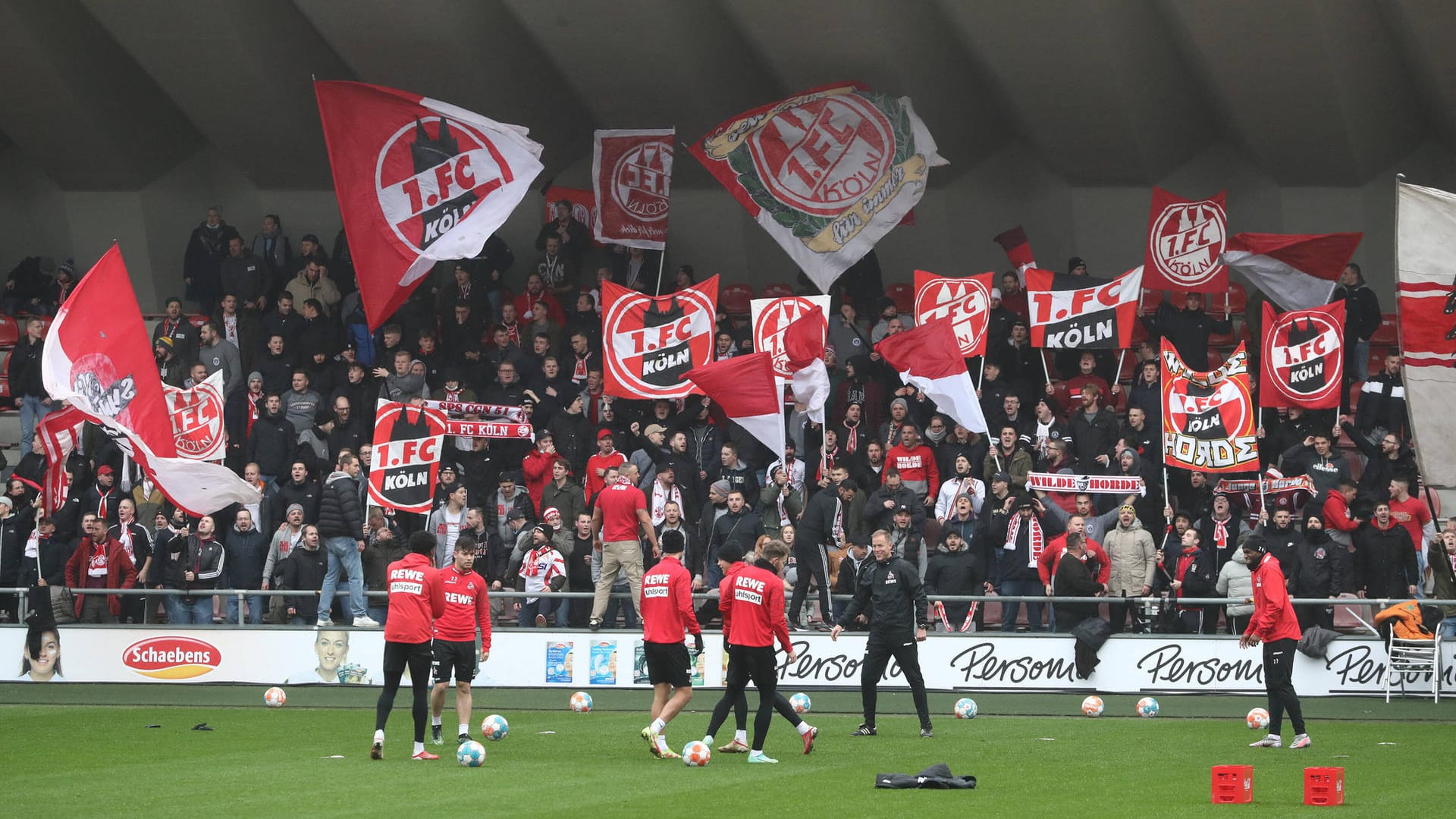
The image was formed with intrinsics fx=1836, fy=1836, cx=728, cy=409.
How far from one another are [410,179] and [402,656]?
9134mm

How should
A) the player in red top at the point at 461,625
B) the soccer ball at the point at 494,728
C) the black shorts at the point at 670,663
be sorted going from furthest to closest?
the soccer ball at the point at 494,728, the player in red top at the point at 461,625, the black shorts at the point at 670,663

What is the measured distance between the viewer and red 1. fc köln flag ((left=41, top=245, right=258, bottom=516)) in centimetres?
2053

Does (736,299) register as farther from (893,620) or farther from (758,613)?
(758,613)

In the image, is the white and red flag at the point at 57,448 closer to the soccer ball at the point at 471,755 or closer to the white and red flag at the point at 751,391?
the white and red flag at the point at 751,391

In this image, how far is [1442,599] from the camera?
20.2 m

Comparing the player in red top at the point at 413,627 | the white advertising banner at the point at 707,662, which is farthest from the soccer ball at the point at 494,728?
the white advertising banner at the point at 707,662

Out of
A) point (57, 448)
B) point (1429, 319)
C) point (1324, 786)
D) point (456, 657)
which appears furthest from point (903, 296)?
point (1324, 786)

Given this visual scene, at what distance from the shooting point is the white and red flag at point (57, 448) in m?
24.0

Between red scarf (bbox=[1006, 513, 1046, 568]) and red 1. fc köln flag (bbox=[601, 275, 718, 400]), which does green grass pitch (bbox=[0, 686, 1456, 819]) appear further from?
red 1. fc köln flag (bbox=[601, 275, 718, 400])

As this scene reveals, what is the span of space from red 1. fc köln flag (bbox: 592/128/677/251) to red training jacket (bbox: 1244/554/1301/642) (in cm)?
1348

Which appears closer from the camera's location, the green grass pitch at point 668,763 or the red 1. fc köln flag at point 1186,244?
the green grass pitch at point 668,763

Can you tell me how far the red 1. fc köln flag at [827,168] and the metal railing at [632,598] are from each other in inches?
232

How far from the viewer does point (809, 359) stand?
928 inches

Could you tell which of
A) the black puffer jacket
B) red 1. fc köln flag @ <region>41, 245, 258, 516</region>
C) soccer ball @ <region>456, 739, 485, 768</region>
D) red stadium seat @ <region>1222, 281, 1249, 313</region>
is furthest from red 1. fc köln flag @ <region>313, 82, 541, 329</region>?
red stadium seat @ <region>1222, 281, 1249, 313</region>
